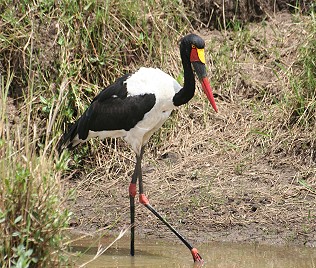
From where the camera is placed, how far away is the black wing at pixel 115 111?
723 centimetres

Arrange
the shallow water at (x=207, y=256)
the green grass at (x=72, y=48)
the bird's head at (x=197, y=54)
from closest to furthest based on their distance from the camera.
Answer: the shallow water at (x=207, y=256) → the bird's head at (x=197, y=54) → the green grass at (x=72, y=48)

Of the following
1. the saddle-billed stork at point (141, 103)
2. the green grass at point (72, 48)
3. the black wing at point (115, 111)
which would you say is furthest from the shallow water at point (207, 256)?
the green grass at point (72, 48)

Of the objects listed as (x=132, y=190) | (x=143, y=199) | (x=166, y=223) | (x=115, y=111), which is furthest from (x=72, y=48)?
(x=166, y=223)

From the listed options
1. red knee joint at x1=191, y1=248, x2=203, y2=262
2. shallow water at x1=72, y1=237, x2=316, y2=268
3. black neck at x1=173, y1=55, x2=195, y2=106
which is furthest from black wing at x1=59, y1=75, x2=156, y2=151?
red knee joint at x1=191, y1=248, x2=203, y2=262

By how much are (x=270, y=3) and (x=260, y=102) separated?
57.1 inches

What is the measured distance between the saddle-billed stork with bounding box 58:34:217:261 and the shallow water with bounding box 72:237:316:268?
0.53 feet

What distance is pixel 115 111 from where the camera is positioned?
7363 millimetres

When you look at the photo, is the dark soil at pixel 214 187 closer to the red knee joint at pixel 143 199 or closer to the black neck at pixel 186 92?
the red knee joint at pixel 143 199

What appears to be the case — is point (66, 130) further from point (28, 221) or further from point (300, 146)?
point (28, 221)

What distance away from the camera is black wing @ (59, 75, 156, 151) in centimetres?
723

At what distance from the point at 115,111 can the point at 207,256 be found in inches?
56.1

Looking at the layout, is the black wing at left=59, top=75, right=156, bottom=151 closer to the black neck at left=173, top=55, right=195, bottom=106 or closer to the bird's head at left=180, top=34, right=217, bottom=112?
the black neck at left=173, top=55, right=195, bottom=106

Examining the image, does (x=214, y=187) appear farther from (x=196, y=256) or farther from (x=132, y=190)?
(x=196, y=256)

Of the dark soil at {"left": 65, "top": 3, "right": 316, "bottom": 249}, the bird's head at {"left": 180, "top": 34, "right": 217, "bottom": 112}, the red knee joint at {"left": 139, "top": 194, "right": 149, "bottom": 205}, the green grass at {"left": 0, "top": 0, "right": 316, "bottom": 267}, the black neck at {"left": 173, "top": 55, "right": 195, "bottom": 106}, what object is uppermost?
the bird's head at {"left": 180, "top": 34, "right": 217, "bottom": 112}
